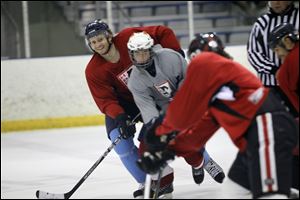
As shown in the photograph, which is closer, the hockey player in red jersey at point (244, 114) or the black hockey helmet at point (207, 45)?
the hockey player in red jersey at point (244, 114)

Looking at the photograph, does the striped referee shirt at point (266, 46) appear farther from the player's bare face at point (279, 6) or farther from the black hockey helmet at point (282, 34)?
the black hockey helmet at point (282, 34)

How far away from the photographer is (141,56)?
3191 millimetres

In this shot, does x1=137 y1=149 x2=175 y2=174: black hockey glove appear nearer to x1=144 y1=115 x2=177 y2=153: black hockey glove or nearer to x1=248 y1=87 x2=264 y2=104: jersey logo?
x1=144 y1=115 x2=177 y2=153: black hockey glove

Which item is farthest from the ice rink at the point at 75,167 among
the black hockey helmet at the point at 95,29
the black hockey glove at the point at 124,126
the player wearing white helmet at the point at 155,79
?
the black hockey helmet at the point at 95,29

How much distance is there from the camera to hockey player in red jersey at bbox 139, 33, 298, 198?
8.52 ft

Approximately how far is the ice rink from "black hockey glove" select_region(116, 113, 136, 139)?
12.1 inches

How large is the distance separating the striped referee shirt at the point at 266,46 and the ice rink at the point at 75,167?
532 millimetres

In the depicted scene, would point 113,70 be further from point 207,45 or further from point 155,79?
point 207,45

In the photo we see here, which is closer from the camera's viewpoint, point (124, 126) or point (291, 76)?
point (291, 76)

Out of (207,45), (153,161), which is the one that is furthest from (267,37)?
(153,161)

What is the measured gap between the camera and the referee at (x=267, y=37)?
11.0 feet

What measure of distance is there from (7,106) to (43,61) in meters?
0.49

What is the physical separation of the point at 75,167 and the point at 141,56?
1.56 meters

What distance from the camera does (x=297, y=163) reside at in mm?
3113
